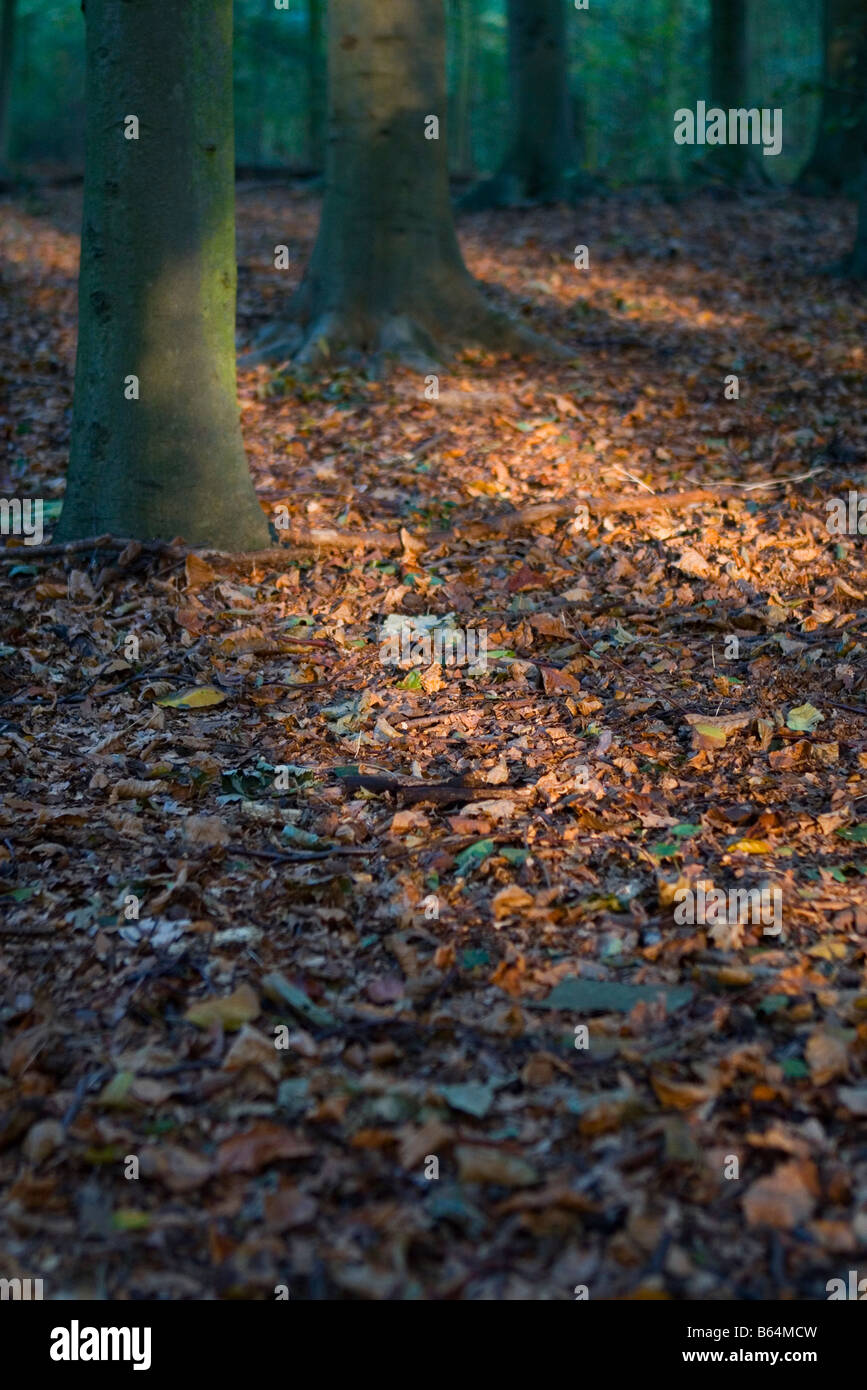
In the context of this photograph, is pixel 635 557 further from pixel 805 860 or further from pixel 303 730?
pixel 805 860

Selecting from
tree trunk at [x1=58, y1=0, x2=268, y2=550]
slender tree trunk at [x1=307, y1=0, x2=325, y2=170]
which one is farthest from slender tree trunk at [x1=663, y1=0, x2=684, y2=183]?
tree trunk at [x1=58, y1=0, x2=268, y2=550]

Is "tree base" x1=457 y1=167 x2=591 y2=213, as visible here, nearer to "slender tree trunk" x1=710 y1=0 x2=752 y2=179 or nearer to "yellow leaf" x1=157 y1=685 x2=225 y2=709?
"slender tree trunk" x1=710 y1=0 x2=752 y2=179

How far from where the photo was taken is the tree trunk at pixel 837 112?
1480 cm

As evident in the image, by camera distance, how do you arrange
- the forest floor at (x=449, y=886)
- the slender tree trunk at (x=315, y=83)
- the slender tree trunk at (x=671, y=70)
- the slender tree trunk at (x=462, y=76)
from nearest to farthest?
the forest floor at (x=449, y=886) → the slender tree trunk at (x=315, y=83) → the slender tree trunk at (x=671, y=70) → the slender tree trunk at (x=462, y=76)

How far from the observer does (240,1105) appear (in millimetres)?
2803

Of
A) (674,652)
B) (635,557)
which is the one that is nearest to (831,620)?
(674,652)

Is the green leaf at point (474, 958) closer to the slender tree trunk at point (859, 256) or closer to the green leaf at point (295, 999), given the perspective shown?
the green leaf at point (295, 999)

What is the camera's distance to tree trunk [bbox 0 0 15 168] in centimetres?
2039

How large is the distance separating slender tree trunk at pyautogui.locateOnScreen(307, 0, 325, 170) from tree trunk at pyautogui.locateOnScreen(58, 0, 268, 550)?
17022 millimetres

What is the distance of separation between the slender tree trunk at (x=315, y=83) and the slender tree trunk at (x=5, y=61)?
17.4 ft

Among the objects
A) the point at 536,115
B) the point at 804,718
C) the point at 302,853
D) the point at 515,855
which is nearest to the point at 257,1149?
the point at 302,853

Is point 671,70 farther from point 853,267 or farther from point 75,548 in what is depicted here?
point 75,548

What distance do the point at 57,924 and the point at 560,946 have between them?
1.48 metres

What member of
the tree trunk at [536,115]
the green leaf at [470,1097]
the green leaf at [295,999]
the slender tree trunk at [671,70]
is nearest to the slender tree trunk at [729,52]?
the tree trunk at [536,115]
